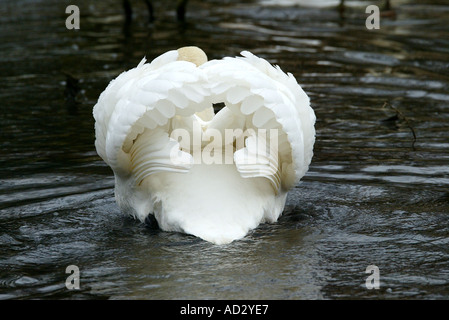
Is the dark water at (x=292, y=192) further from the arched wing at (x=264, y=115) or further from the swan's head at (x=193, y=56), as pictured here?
the swan's head at (x=193, y=56)

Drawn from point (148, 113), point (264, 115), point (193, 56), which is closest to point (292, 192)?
point (193, 56)

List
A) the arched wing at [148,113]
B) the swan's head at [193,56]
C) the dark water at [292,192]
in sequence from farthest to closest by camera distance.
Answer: the swan's head at [193,56]
the arched wing at [148,113]
the dark water at [292,192]

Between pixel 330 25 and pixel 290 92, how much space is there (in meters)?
10.2

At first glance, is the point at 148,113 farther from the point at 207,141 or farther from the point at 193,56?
the point at 193,56

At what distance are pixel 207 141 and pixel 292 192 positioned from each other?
4.61 ft

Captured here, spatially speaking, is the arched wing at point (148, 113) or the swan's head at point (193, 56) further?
the swan's head at point (193, 56)

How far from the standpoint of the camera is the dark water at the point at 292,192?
511 centimetres

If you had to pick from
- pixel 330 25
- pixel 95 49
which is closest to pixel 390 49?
pixel 330 25

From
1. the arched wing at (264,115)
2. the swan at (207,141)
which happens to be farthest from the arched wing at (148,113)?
the arched wing at (264,115)

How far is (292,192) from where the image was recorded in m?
7.15

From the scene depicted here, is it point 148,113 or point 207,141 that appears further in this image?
point 207,141

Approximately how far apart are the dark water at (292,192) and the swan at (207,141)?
0.20 meters
